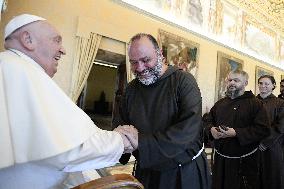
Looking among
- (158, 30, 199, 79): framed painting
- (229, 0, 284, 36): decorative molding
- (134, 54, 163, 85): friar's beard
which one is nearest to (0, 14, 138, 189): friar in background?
(134, 54, 163, 85): friar's beard

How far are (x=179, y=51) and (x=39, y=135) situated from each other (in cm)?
896

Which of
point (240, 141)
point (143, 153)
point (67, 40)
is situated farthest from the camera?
point (67, 40)

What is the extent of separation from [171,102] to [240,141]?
212 centimetres

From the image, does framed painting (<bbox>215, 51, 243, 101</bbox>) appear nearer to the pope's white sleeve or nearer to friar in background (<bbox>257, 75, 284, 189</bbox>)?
friar in background (<bbox>257, 75, 284, 189</bbox>)

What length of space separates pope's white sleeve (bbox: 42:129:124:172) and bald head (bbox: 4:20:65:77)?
72 centimetres

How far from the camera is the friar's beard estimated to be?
2.48 m

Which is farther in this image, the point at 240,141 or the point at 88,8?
the point at 88,8

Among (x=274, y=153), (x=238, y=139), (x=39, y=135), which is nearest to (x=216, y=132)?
(x=238, y=139)

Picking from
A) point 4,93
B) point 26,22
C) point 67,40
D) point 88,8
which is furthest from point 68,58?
point 4,93

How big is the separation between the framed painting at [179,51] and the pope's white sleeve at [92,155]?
7.95 meters

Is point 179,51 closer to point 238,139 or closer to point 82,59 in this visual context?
point 82,59

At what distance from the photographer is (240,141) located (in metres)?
4.08

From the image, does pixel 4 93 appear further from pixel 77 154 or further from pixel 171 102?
pixel 171 102

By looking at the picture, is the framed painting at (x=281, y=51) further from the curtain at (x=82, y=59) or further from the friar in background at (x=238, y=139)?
the friar in background at (x=238, y=139)
